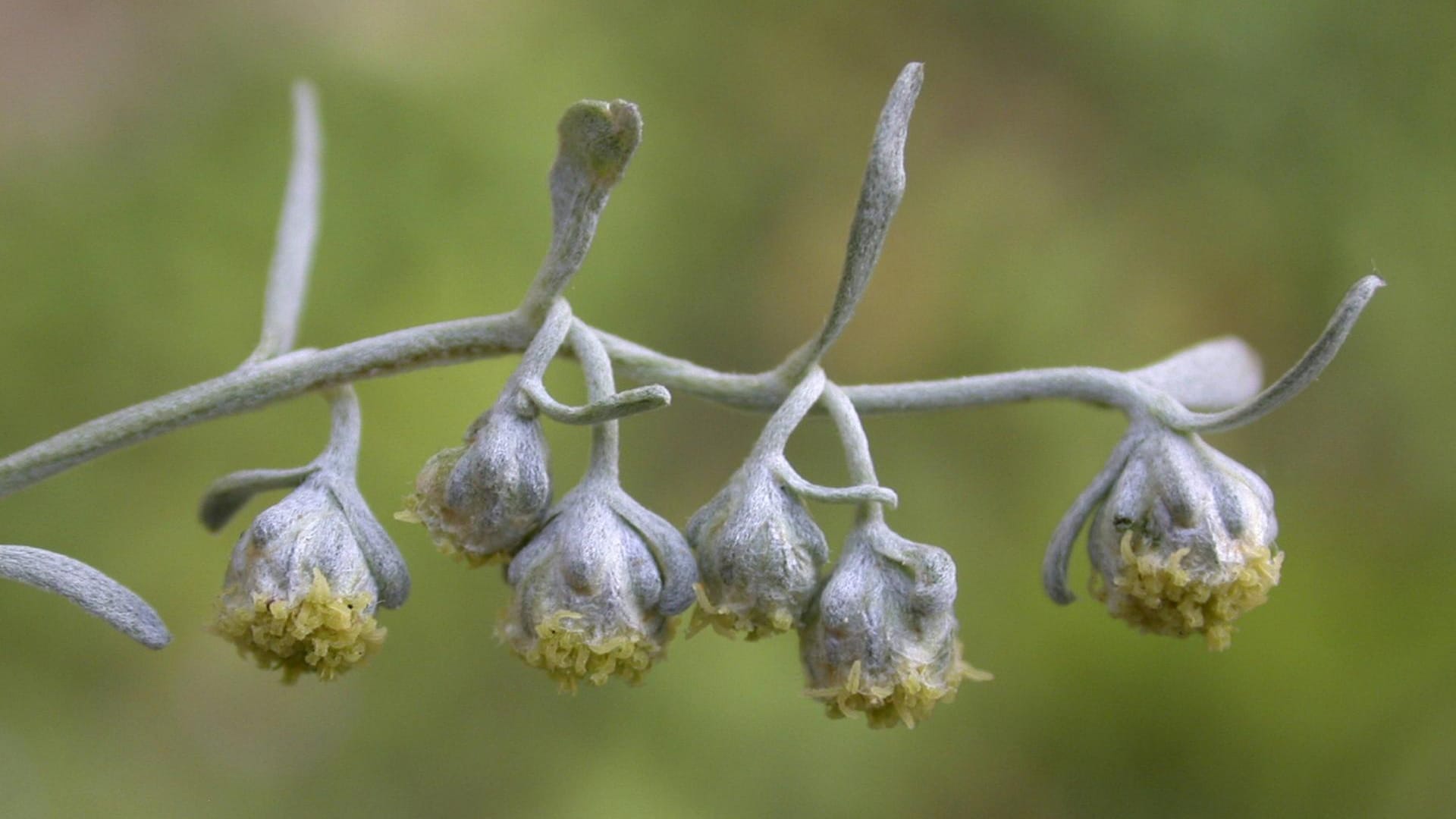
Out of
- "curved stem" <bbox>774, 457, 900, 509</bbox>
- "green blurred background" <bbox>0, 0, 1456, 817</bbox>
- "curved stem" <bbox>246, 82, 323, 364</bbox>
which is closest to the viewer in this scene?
"curved stem" <bbox>774, 457, 900, 509</bbox>

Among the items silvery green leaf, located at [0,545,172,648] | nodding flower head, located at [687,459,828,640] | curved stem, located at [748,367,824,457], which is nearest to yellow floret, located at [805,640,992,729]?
nodding flower head, located at [687,459,828,640]

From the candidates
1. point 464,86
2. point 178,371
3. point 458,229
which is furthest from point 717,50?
point 178,371

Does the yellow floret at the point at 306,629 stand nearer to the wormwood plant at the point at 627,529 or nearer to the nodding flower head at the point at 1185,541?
the wormwood plant at the point at 627,529

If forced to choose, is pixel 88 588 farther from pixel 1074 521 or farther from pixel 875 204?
pixel 1074 521

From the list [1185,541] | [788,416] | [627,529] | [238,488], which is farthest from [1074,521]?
[238,488]

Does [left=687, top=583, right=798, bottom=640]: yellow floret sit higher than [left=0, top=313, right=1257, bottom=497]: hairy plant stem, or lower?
lower

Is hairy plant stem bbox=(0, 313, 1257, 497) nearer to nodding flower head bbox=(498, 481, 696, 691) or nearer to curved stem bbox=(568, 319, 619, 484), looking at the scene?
curved stem bbox=(568, 319, 619, 484)
